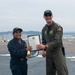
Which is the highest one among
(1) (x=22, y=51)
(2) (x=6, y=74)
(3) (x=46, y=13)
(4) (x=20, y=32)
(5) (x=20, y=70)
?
→ (3) (x=46, y=13)

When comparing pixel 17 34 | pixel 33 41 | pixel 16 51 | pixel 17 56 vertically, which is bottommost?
pixel 17 56

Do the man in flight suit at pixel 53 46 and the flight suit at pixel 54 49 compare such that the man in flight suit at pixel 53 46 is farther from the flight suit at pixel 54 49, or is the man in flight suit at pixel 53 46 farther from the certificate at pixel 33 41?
the certificate at pixel 33 41

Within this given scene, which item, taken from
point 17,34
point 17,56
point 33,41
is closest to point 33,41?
point 33,41

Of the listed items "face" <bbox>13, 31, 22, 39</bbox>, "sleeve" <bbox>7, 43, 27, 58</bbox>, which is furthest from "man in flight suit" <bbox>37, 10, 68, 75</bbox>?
"face" <bbox>13, 31, 22, 39</bbox>

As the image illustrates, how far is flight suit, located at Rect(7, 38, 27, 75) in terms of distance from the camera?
6.31m

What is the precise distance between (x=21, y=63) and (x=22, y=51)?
0.31m

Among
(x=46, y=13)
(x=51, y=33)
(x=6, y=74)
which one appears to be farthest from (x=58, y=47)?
(x=6, y=74)

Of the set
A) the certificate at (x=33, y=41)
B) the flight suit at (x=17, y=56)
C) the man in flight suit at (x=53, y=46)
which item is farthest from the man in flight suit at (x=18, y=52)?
the man in flight suit at (x=53, y=46)

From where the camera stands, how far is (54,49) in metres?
6.32

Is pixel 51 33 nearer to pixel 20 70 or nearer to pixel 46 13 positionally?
pixel 46 13

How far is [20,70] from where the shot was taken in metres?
6.50

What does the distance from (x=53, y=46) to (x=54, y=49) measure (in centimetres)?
15

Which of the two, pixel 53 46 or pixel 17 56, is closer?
pixel 53 46

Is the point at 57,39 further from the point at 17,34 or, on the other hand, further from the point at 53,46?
the point at 17,34
